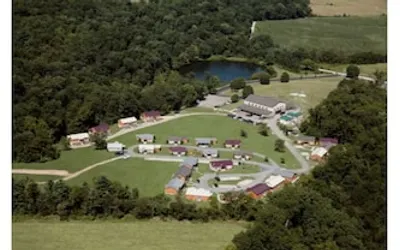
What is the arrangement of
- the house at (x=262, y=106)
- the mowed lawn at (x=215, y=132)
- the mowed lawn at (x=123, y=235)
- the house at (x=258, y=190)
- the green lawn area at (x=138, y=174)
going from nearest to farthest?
the mowed lawn at (x=123, y=235) < the house at (x=258, y=190) < the green lawn area at (x=138, y=174) < the mowed lawn at (x=215, y=132) < the house at (x=262, y=106)

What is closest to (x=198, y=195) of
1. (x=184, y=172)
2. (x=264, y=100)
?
(x=184, y=172)

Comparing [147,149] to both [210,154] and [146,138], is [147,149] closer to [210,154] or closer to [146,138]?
[146,138]

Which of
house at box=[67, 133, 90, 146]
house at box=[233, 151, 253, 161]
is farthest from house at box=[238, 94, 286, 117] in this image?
house at box=[67, 133, 90, 146]

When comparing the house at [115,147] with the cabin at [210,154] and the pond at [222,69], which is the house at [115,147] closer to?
the cabin at [210,154]

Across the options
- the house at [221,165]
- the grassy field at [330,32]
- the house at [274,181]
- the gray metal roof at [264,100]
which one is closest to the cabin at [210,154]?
the house at [221,165]

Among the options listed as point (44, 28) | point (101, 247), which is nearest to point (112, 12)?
point (44, 28)

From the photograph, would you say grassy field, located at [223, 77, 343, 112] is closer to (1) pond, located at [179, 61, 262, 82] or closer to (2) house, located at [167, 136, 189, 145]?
(1) pond, located at [179, 61, 262, 82]

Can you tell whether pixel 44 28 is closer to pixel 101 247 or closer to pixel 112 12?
pixel 112 12
